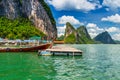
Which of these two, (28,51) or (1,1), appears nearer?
(28,51)

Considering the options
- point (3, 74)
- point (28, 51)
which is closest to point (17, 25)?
point (28, 51)

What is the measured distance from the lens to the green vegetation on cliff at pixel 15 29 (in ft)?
490

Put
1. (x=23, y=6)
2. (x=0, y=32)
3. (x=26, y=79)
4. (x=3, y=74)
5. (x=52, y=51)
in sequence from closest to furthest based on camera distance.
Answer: (x=26, y=79)
(x=3, y=74)
(x=52, y=51)
(x=0, y=32)
(x=23, y=6)

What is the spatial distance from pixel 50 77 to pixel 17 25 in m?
150

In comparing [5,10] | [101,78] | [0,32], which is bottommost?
[101,78]

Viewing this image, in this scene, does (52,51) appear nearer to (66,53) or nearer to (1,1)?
(66,53)

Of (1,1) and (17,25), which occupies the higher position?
(1,1)

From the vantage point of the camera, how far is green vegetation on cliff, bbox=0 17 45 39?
5886 inches

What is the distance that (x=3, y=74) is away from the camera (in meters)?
28.5

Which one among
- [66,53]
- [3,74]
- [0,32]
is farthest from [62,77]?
[0,32]

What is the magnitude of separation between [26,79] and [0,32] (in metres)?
128

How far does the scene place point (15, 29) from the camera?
162m

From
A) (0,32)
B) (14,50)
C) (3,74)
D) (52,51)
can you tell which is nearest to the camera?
(3,74)

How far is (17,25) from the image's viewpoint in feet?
569
